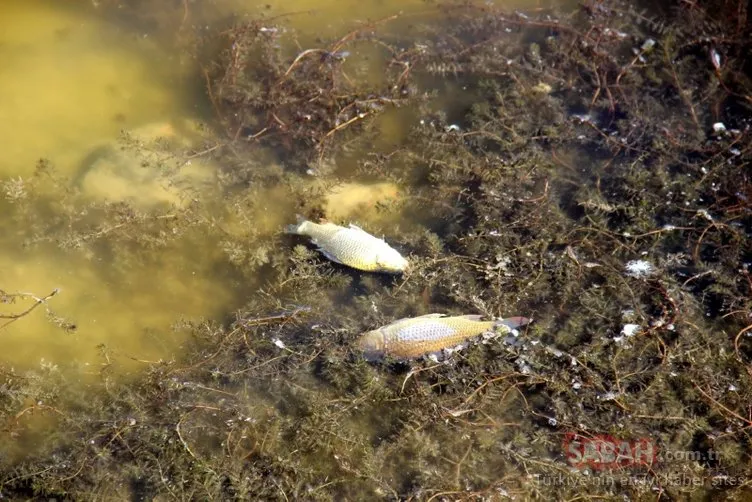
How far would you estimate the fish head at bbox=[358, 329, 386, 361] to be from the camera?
4742 mm

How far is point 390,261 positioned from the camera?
5113mm

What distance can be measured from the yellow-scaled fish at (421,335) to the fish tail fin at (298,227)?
1340 mm

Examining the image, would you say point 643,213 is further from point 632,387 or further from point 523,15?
point 523,15

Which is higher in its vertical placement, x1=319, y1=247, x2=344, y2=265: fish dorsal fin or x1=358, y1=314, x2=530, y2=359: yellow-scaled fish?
x1=319, y1=247, x2=344, y2=265: fish dorsal fin

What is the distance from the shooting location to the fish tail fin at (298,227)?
17.8ft

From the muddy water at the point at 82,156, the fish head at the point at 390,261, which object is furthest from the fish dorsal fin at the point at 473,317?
the muddy water at the point at 82,156

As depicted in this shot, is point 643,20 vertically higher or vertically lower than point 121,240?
higher

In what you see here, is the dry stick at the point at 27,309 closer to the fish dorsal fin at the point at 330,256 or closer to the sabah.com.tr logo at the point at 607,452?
the fish dorsal fin at the point at 330,256

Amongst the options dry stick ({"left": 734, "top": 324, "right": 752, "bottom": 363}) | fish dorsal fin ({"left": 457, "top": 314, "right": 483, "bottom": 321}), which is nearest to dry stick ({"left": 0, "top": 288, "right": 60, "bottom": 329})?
fish dorsal fin ({"left": 457, "top": 314, "right": 483, "bottom": 321})

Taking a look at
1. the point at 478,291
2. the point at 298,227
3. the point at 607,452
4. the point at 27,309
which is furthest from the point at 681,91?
the point at 27,309

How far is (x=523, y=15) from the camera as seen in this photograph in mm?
6770

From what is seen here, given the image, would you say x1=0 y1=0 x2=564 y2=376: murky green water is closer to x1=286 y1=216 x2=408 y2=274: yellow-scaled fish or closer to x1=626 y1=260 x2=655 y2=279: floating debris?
x1=286 y1=216 x2=408 y2=274: yellow-scaled fish

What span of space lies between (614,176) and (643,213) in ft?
1.87

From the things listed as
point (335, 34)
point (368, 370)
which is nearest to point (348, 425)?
point (368, 370)
